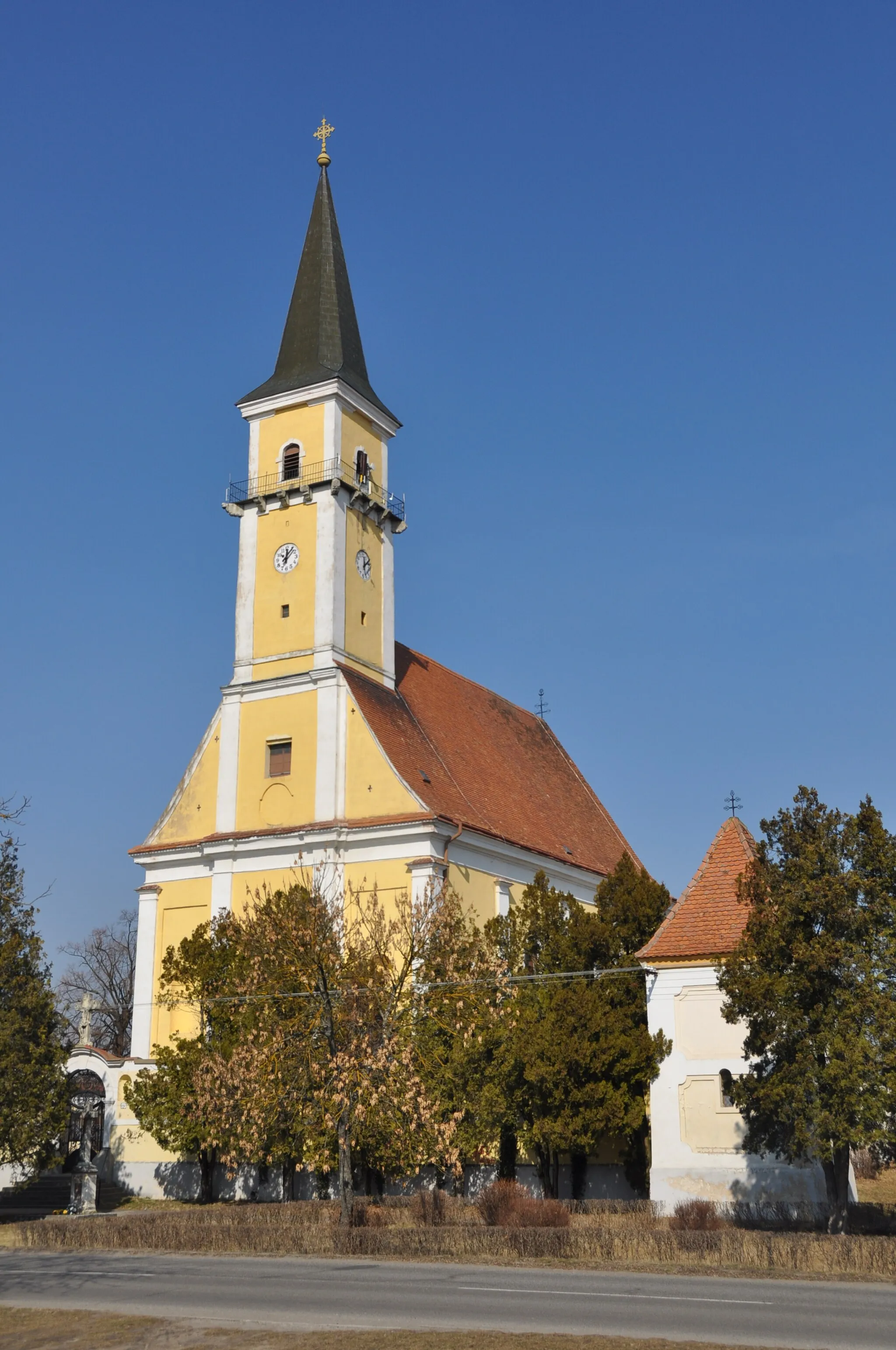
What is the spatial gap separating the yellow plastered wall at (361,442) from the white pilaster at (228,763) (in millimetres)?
8093

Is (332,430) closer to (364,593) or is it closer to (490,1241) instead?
(364,593)

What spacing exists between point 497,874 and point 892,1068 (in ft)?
62.5

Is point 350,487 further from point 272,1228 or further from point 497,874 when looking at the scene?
point 272,1228

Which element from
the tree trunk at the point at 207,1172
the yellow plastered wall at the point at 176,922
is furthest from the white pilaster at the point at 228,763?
the tree trunk at the point at 207,1172

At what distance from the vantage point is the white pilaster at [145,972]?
3741 cm

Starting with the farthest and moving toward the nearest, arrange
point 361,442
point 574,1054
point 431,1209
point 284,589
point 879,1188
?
1. point 361,442
2. point 284,589
3. point 879,1188
4. point 574,1054
5. point 431,1209

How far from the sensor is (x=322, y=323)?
140ft

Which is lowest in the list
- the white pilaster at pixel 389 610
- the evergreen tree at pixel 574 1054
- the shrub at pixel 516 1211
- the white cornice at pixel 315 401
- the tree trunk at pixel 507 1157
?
the shrub at pixel 516 1211

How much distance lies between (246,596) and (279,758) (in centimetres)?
517

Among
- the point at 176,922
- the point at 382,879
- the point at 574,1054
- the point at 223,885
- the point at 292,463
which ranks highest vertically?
the point at 292,463

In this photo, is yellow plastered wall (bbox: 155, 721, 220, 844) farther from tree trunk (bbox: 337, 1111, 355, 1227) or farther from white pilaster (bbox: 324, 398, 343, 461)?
tree trunk (bbox: 337, 1111, 355, 1227)

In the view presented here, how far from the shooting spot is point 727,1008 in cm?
2309

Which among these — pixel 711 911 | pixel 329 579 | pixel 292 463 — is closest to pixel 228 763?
pixel 329 579

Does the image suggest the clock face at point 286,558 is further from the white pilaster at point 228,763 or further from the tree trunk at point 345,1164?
the tree trunk at point 345,1164
